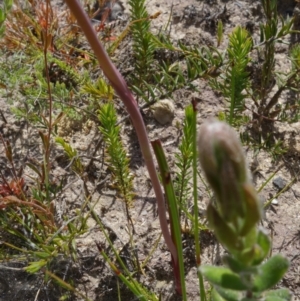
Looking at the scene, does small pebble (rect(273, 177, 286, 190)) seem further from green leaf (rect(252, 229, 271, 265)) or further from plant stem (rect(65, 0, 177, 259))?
green leaf (rect(252, 229, 271, 265))

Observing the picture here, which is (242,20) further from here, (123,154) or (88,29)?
(88,29)

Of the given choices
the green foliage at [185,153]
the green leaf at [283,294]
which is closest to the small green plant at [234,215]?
the green leaf at [283,294]

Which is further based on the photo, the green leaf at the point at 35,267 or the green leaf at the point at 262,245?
the green leaf at the point at 35,267

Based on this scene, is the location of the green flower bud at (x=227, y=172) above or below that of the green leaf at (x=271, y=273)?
above

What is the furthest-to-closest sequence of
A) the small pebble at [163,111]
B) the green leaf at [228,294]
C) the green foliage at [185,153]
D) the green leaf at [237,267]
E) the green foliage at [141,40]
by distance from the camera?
the small pebble at [163,111] → the green foliage at [141,40] → the green foliage at [185,153] → the green leaf at [228,294] → the green leaf at [237,267]

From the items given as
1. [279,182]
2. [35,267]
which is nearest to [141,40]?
[279,182]

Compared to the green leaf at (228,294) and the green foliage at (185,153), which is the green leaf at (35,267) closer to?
the green foliage at (185,153)

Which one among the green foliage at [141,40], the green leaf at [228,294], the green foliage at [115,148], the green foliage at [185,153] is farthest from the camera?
the green foliage at [141,40]

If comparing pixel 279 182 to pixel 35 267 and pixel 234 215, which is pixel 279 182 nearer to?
pixel 35 267
